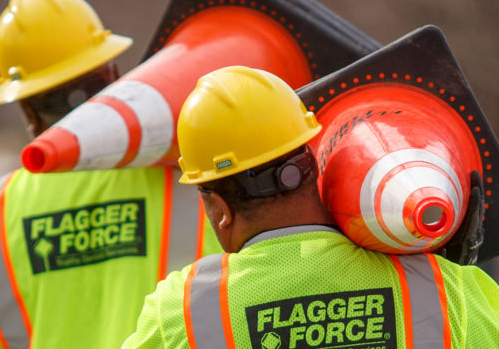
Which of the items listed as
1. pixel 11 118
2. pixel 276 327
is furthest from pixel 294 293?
pixel 11 118

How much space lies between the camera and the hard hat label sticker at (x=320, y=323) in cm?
235

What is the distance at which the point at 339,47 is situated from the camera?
3.56 metres

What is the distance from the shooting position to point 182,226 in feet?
11.6

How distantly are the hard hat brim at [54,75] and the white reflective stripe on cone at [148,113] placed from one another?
0.48 m

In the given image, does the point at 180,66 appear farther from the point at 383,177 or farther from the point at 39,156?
the point at 383,177

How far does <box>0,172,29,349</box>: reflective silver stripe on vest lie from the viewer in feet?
11.9

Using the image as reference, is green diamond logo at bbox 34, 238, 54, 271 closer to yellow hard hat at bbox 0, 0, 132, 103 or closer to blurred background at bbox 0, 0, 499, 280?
yellow hard hat at bbox 0, 0, 132, 103

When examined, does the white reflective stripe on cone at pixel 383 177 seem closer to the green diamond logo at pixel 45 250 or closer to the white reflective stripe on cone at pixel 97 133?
the white reflective stripe on cone at pixel 97 133

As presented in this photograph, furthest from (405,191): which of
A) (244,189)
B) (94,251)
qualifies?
(94,251)

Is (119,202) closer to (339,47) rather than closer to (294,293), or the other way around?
(339,47)

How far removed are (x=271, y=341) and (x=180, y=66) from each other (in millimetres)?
1415

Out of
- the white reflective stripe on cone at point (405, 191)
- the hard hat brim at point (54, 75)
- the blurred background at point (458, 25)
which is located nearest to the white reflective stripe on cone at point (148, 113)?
the hard hat brim at point (54, 75)

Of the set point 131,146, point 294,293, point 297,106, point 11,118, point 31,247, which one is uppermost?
point 297,106

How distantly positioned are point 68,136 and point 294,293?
1.06 metres
